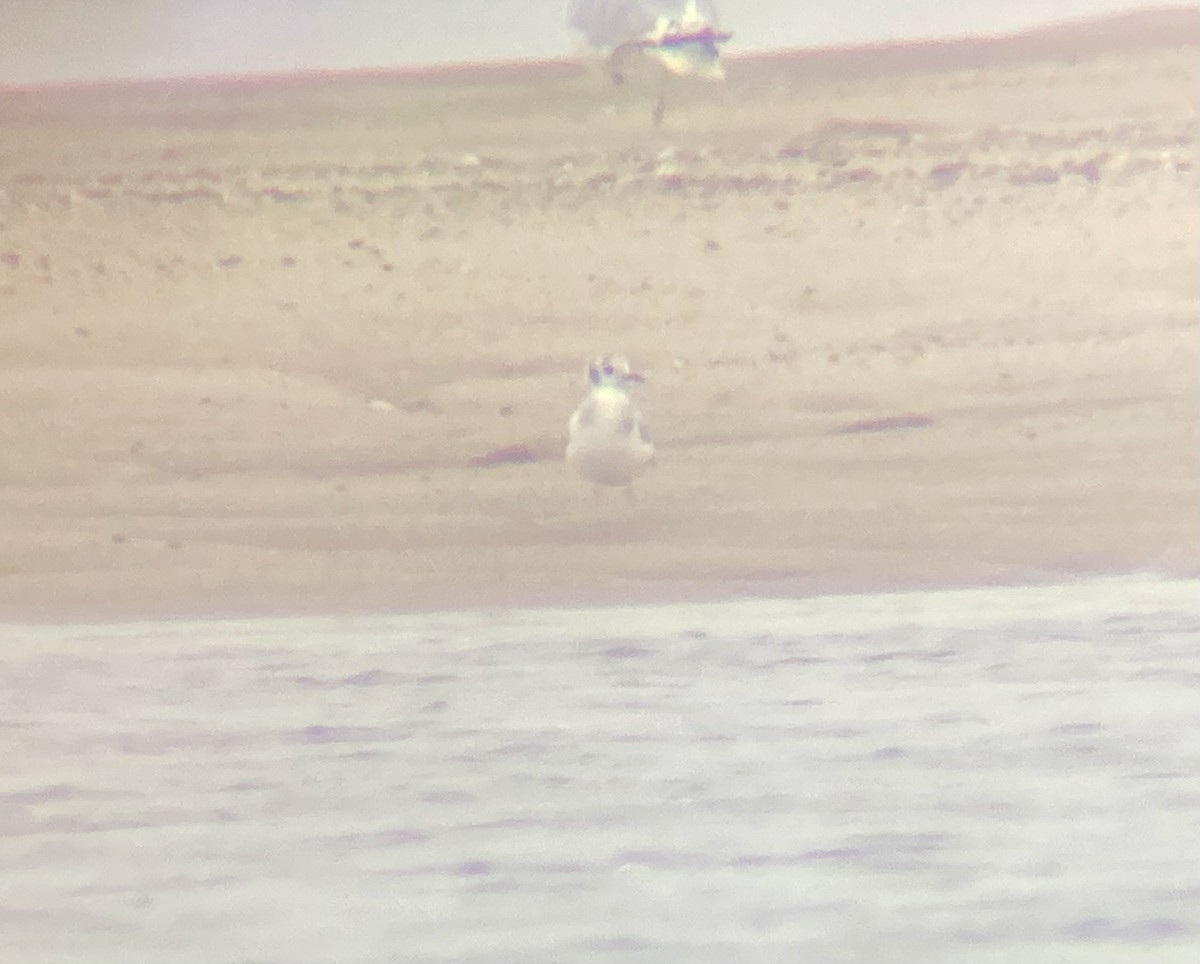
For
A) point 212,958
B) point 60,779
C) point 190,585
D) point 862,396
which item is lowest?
point 212,958

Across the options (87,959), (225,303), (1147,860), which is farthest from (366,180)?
(1147,860)

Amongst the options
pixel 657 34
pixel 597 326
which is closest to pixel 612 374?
pixel 597 326

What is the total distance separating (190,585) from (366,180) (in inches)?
14.6

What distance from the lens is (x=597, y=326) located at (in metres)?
0.91

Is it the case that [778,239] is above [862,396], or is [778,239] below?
above

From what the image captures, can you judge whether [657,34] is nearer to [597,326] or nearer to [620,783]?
[597,326]

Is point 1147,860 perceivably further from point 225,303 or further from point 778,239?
point 225,303

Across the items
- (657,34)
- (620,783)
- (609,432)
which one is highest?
(657,34)

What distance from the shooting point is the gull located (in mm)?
899

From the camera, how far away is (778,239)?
918 millimetres

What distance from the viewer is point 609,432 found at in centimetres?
90

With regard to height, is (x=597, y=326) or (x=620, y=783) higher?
(x=597, y=326)

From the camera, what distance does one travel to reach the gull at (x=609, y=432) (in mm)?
899

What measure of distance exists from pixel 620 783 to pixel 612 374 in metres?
0.33
